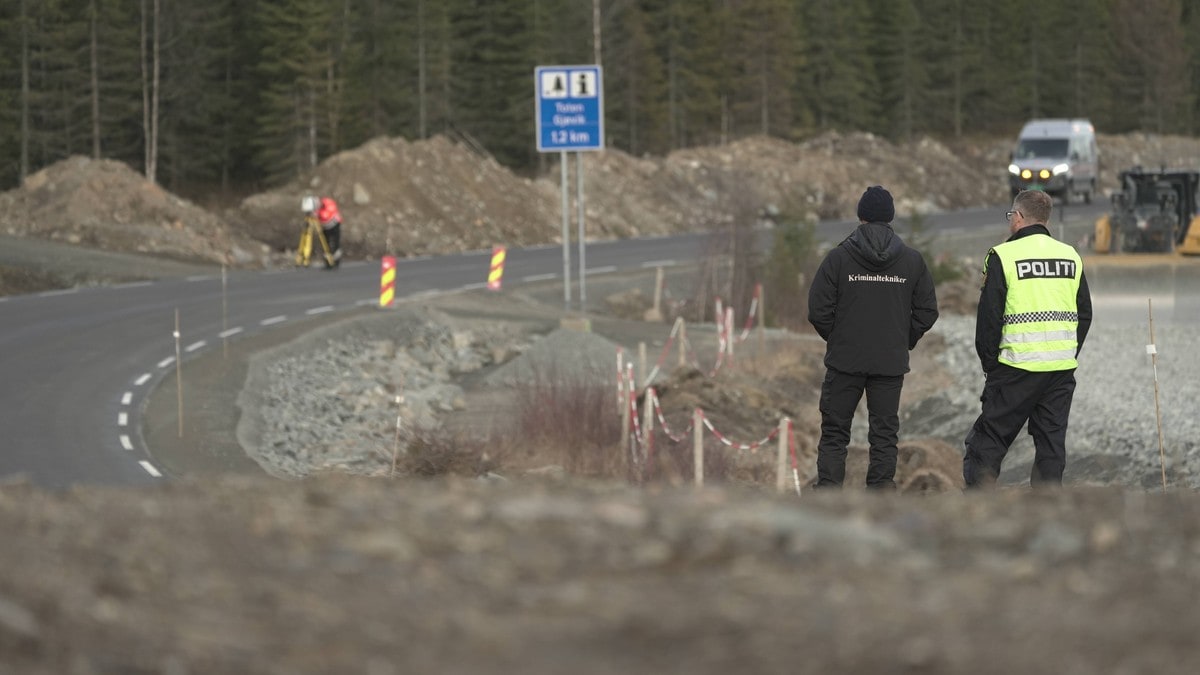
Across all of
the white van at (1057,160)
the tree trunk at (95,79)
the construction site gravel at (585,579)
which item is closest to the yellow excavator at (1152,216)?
the white van at (1057,160)

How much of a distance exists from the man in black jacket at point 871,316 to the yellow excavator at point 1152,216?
23811mm

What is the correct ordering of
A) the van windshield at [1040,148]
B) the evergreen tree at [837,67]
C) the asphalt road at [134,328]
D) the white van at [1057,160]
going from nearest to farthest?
the asphalt road at [134,328]
the white van at [1057,160]
the van windshield at [1040,148]
the evergreen tree at [837,67]

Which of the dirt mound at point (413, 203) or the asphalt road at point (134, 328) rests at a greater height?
the dirt mound at point (413, 203)

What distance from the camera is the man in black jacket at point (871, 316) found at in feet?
34.3

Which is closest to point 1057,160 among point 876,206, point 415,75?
point 415,75

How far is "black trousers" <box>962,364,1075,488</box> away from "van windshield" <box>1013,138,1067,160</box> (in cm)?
5070

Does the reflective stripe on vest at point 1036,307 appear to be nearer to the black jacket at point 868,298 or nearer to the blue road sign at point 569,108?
the black jacket at point 868,298

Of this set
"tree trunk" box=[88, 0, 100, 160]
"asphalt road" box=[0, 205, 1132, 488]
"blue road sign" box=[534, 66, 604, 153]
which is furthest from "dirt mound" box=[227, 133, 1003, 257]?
"tree trunk" box=[88, 0, 100, 160]

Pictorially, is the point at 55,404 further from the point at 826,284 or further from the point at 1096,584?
the point at 1096,584

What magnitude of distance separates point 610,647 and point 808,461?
13613 mm

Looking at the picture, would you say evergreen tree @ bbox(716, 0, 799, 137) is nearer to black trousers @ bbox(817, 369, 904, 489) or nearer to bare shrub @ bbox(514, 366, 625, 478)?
bare shrub @ bbox(514, 366, 625, 478)

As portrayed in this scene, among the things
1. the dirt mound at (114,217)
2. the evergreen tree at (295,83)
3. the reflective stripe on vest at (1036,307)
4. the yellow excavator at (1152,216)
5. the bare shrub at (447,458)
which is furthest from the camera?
the evergreen tree at (295,83)

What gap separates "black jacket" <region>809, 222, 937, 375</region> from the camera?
1044 centimetres

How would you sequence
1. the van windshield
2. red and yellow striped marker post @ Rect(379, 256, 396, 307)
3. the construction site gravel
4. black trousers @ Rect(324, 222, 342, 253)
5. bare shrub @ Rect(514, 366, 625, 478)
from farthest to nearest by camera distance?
the van windshield
black trousers @ Rect(324, 222, 342, 253)
red and yellow striped marker post @ Rect(379, 256, 396, 307)
bare shrub @ Rect(514, 366, 625, 478)
the construction site gravel
